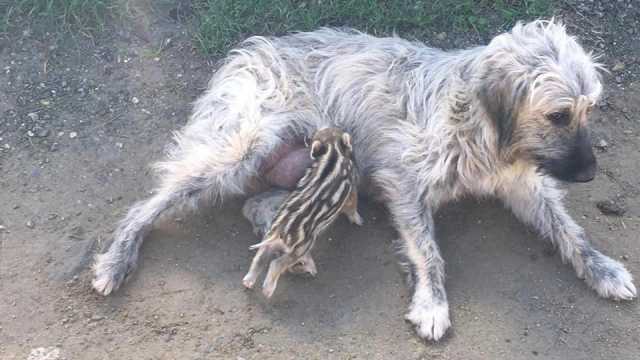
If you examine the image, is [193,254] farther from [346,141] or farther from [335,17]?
[335,17]

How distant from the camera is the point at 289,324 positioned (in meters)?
4.76

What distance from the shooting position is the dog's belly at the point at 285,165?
514 centimetres

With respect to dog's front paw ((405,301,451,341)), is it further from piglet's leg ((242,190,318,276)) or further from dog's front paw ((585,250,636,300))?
dog's front paw ((585,250,636,300))

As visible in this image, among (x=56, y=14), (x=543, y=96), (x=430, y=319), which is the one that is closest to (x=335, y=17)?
(x=56, y=14)

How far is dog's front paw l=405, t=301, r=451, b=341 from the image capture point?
15.4 feet

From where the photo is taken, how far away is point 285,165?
5.20m

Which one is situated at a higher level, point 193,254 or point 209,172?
point 209,172

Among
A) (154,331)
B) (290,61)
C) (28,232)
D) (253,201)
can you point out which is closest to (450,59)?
(290,61)

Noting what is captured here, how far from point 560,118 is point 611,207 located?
53.2 inches

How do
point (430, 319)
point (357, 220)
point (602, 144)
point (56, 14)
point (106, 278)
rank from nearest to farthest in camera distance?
point (430, 319) → point (106, 278) → point (357, 220) → point (602, 144) → point (56, 14)

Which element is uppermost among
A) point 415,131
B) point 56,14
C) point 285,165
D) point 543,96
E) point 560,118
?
point 543,96

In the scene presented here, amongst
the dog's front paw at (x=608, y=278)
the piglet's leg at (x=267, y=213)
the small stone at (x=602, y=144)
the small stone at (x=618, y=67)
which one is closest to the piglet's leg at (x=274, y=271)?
the piglet's leg at (x=267, y=213)

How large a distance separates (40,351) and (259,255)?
1392 mm

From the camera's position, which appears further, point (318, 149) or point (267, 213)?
point (267, 213)
